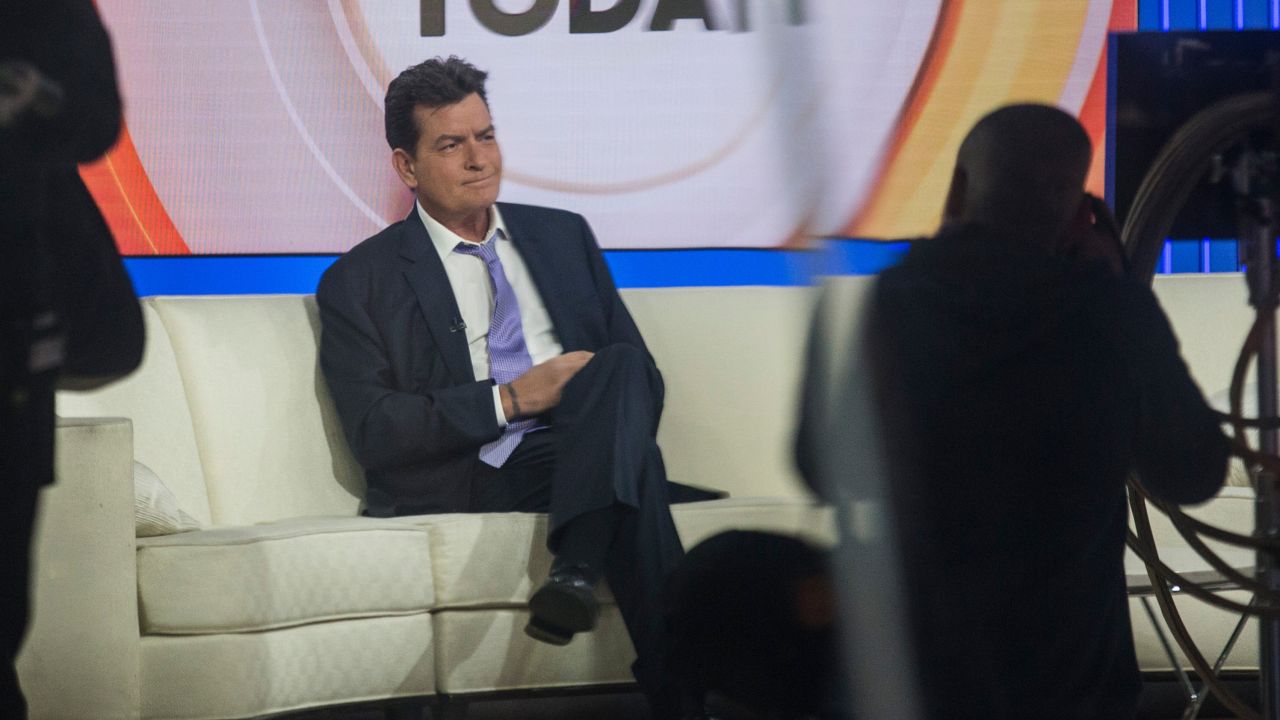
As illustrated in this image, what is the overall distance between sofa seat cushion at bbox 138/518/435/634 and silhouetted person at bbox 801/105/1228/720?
1.33 metres

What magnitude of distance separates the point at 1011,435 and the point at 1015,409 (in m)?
0.02

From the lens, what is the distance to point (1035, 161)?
0.87 m

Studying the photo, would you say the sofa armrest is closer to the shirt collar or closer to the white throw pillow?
→ the white throw pillow

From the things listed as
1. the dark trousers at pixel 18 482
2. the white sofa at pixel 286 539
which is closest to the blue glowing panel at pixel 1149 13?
the white sofa at pixel 286 539

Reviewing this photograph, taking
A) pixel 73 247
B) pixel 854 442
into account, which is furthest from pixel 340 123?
pixel 854 442

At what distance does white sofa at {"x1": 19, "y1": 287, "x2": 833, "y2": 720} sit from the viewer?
182 centimetres

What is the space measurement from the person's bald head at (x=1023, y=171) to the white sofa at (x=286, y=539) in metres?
0.61

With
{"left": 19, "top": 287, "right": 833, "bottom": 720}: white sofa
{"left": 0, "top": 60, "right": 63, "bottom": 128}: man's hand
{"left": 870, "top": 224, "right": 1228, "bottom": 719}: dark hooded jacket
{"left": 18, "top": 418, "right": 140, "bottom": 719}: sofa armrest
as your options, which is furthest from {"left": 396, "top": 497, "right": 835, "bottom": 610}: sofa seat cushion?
{"left": 0, "top": 60, "right": 63, "bottom": 128}: man's hand

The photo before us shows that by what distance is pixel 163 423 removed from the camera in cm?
231

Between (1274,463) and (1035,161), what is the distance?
27 centimetres

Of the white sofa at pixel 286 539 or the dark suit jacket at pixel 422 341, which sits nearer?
the white sofa at pixel 286 539

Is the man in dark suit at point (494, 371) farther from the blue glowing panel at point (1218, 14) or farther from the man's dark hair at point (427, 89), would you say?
the blue glowing panel at point (1218, 14)

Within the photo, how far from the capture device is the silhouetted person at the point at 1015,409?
862 mm

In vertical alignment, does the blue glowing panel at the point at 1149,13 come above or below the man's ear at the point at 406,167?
above
